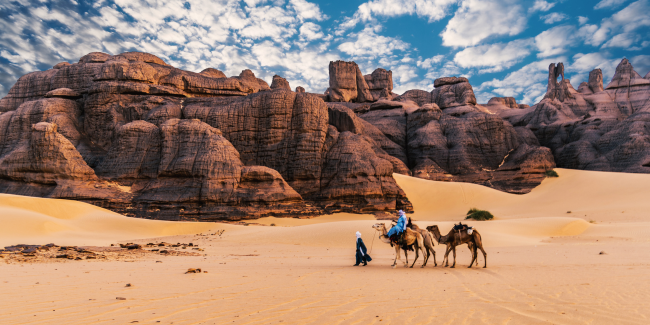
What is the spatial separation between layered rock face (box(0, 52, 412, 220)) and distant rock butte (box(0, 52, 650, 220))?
100 millimetres

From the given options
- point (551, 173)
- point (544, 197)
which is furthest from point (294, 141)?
point (551, 173)

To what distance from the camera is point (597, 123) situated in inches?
2085

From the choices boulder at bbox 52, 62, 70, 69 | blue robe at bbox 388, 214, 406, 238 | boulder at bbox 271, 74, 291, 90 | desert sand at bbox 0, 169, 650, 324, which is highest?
boulder at bbox 271, 74, 291, 90

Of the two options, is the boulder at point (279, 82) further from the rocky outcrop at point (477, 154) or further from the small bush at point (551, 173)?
the small bush at point (551, 173)

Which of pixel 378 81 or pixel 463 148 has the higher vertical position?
pixel 378 81

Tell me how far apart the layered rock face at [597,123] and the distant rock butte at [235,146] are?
0.89 ft

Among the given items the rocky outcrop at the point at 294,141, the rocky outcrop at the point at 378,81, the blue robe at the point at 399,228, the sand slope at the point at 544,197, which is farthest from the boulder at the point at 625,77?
the blue robe at the point at 399,228

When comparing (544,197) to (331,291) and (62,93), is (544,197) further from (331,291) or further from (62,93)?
(62,93)

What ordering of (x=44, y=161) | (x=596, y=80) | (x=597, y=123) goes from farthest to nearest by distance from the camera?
(x=596, y=80) < (x=597, y=123) < (x=44, y=161)

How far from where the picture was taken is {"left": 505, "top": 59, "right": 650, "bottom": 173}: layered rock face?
45.9 metres

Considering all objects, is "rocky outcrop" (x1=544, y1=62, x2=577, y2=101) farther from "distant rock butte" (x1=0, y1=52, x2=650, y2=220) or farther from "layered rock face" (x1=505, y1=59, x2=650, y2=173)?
"distant rock butte" (x1=0, y1=52, x2=650, y2=220)

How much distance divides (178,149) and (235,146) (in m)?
5.48

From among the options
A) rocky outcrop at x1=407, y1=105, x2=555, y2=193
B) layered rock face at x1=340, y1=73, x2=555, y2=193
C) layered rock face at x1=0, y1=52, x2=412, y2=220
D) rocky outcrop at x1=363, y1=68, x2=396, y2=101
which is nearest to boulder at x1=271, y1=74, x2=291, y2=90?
rocky outcrop at x1=363, y1=68, x2=396, y2=101

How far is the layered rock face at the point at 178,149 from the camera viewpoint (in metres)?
28.4
